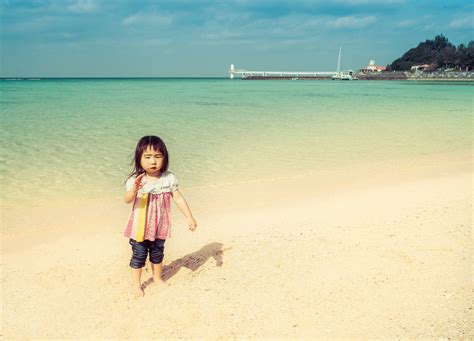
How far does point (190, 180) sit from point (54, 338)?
430 centimetres

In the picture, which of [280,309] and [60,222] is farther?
[60,222]

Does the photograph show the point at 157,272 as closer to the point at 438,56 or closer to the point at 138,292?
the point at 138,292

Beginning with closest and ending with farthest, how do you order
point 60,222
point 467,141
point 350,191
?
point 60,222 < point 350,191 < point 467,141

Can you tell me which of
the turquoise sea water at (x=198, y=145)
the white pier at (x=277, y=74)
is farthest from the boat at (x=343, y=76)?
the turquoise sea water at (x=198, y=145)

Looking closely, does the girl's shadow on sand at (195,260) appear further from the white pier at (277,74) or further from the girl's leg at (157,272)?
the white pier at (277,74)

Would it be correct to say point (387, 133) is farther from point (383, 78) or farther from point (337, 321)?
point (383, 78)

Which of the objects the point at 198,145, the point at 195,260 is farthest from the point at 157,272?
the point at 198,145

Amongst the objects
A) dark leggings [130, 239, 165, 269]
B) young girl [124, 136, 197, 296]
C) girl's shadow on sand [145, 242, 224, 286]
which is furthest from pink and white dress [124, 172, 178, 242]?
girl's shadow on sand [145, 242, 224, 286]

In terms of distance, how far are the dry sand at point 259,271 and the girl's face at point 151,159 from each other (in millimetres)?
1010

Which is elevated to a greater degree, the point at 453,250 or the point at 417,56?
the point at 417,56

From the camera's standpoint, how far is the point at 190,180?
22.1 feet

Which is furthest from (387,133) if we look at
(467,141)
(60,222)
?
(60,222)

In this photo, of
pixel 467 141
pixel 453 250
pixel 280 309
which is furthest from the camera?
pixel 467 141

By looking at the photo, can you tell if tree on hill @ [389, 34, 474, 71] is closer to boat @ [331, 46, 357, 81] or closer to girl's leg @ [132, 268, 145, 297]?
boat @ [331, 46, 357, 81]
